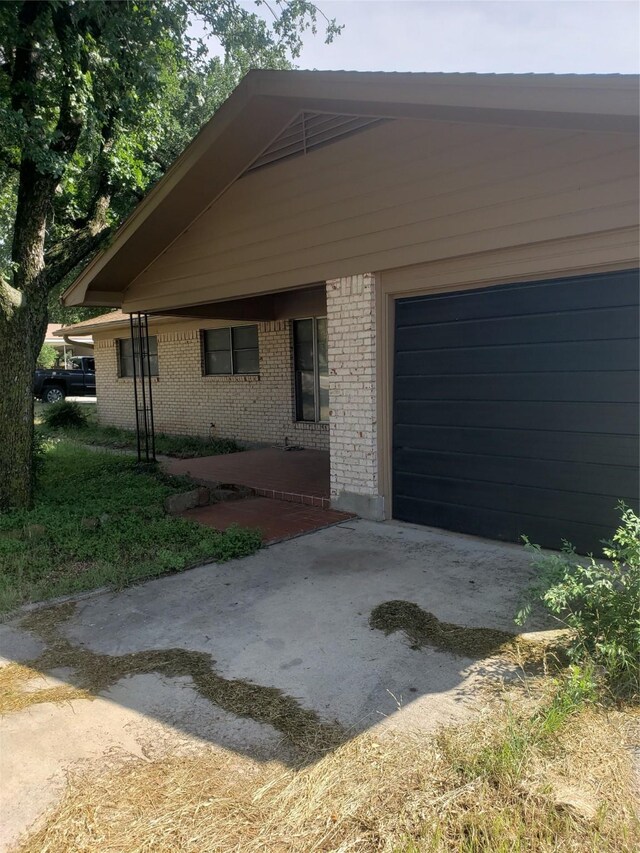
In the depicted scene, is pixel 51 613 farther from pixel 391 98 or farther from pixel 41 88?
pixel 41 88

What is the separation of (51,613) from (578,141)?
211 inches

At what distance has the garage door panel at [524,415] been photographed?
197 inches

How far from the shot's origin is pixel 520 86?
4.43 metres

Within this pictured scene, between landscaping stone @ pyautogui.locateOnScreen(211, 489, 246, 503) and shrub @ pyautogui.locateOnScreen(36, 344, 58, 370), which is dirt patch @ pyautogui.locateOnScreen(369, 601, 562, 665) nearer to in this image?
landscaping stone @ pyautogui.locateOnScreen(211, 489, 246, 503)

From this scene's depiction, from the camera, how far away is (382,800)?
2.46 metres

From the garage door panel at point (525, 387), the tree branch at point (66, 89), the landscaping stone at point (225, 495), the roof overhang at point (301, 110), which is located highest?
the tree branch at point (66, 89)

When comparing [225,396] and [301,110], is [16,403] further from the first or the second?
[225,396]

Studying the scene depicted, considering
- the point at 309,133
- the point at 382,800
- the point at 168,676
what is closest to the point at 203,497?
the point at 168,676

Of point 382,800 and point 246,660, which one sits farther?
point 246,660

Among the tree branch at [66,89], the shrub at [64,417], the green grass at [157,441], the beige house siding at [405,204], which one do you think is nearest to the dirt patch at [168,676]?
the beige house siding at [405,204]

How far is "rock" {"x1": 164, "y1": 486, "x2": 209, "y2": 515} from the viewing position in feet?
23.9

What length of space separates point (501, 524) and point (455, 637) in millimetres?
2137

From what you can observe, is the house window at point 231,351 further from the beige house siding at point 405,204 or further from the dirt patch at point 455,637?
the dirt patch at point 455,637

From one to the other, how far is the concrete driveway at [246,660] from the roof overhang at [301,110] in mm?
3507
